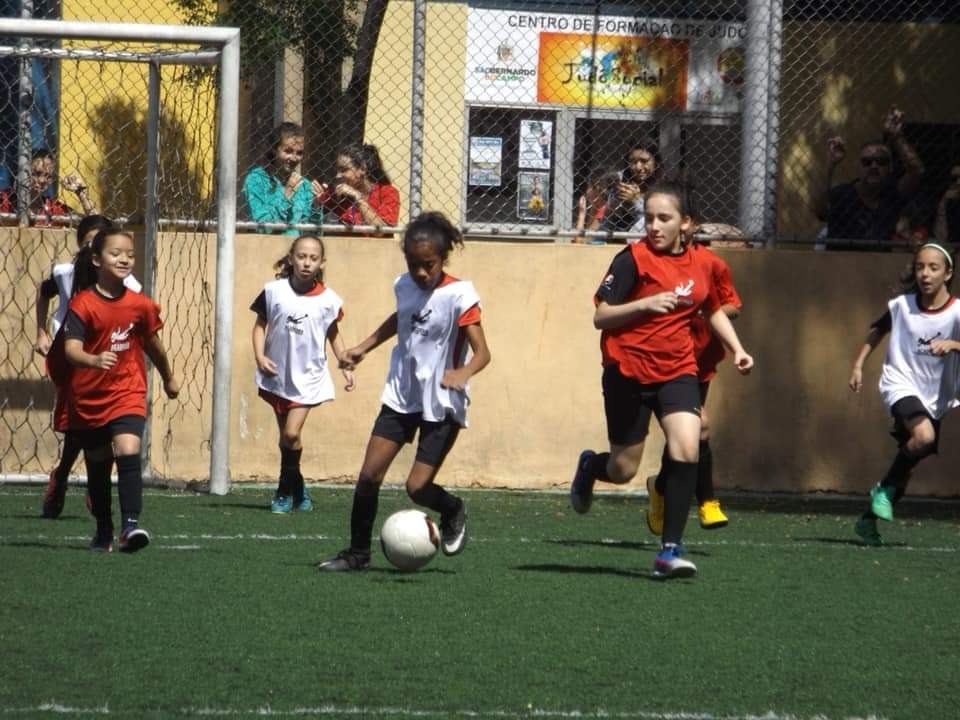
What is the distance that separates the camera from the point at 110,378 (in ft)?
26.9

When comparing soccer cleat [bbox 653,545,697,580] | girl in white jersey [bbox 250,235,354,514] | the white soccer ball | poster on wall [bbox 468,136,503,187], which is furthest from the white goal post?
soccer cleat [bbox 653,545,697,580]

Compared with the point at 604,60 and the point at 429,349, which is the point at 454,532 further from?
the point at 604,60

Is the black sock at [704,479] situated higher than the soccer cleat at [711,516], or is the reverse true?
the black sock at [704,479]

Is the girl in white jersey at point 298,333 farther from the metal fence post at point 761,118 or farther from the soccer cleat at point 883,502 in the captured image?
the soccer cleat at point 883,502

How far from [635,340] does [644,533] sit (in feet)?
7.35

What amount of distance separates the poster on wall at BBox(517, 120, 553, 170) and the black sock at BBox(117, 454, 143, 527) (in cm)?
484

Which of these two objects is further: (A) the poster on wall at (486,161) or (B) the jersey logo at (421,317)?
(A) the poster on wall at (486,161)

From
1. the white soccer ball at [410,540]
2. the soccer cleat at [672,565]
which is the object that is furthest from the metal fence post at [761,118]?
the white soccer ball at [410,540]

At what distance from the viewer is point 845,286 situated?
12.4 meters

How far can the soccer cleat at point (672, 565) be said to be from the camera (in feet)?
24.7

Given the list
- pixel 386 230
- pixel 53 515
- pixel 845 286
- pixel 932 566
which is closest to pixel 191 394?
pixel 386 230

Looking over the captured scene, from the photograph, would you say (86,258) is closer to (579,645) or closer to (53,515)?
(53,515)

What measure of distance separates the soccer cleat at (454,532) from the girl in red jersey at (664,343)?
86 cm

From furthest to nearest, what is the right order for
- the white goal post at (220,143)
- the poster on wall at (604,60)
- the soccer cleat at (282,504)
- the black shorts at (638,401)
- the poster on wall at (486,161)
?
the poster on wall at (604,60)
the poster on wall at (486,161)
the white goal post at (220,143)
the soccer cleat at (282,504)
the black shorts at (638,401)
